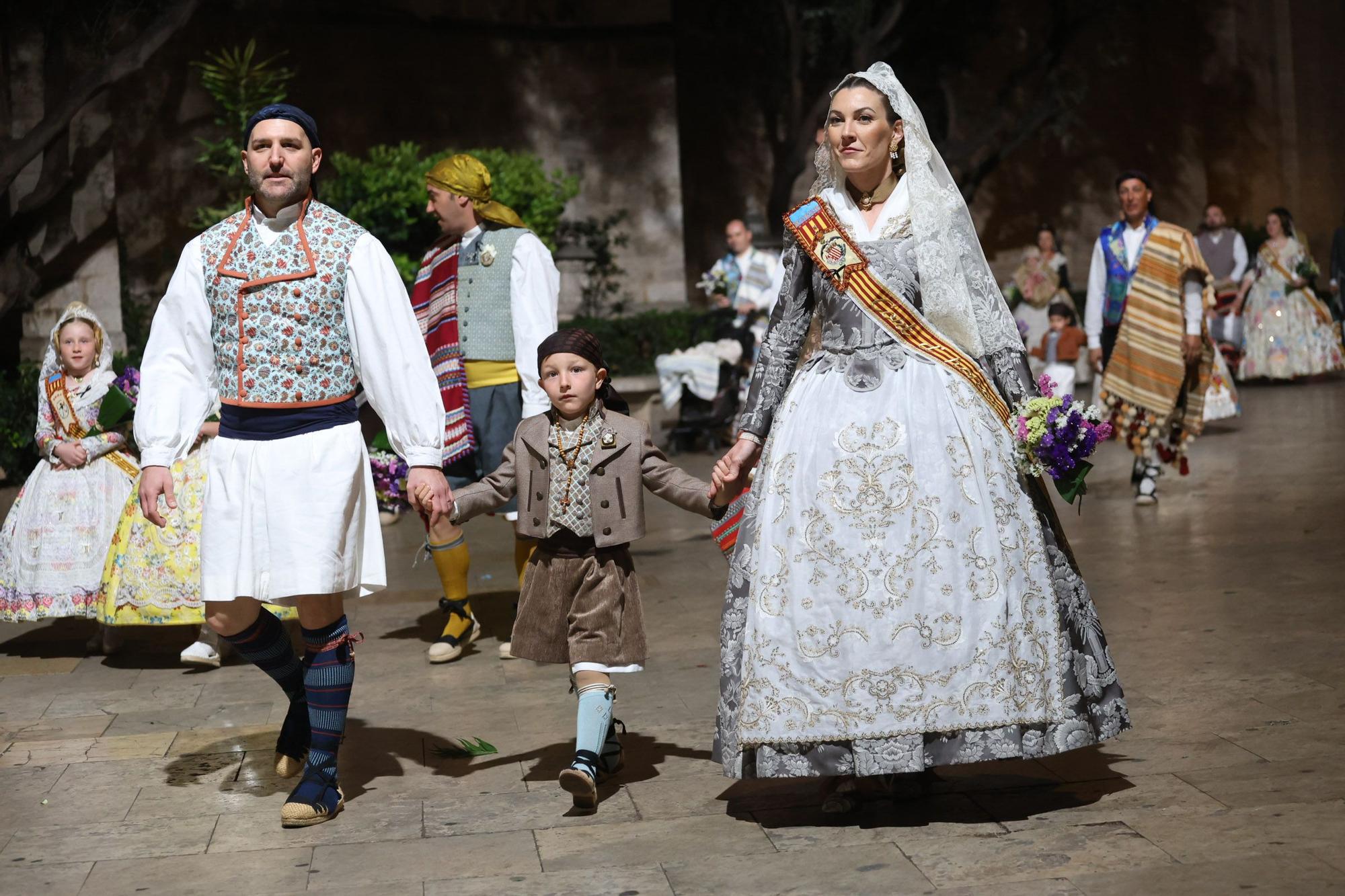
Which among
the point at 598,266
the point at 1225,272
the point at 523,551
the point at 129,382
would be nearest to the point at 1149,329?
the point at 523,551

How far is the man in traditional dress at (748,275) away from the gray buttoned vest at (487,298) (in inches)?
257

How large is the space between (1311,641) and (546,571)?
2.90 meters

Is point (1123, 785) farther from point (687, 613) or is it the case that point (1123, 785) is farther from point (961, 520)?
point (687, 613)

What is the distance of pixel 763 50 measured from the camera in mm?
20531

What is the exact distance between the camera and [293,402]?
172 inches

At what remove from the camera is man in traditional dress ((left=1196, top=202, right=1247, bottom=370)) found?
16.9 m

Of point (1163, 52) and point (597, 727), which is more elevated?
point (1163, 52)

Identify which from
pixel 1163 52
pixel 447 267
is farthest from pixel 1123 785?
pixel 1163 52

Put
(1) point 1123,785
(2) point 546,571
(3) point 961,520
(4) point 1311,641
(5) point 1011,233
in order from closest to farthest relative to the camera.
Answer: (3) point 961,520 → (1) point 1123,785 → (2) point 546,571 → (4) point 1311,641 → (5) point 1011,233

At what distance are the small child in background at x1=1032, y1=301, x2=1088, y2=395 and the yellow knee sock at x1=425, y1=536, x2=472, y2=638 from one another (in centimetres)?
899

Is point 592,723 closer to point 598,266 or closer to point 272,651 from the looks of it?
point 272,651

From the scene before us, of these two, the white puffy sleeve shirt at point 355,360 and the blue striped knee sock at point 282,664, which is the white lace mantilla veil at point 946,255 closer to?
the white puffy sleeve shirt at point 355,360

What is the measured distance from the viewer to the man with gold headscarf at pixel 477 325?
21.5ft

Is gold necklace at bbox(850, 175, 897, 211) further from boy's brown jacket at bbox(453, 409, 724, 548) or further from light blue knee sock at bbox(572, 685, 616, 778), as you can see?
light blue knee sock at bbox(572, 685, 616, 778)
